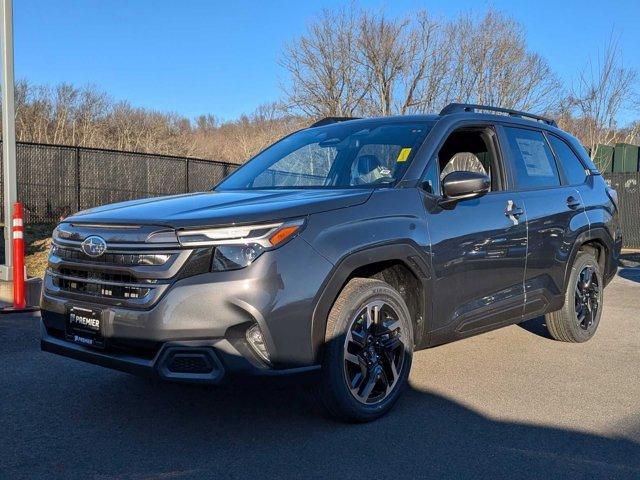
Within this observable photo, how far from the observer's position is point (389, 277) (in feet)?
13.8

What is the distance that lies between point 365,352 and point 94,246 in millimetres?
1682

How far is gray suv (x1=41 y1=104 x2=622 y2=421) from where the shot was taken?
127 inches

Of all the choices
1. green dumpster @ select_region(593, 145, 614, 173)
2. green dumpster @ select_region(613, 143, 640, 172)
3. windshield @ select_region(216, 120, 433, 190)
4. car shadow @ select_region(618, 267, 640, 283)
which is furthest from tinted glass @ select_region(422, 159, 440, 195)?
green dumpster @ select_region(613, 143, 640, 172)

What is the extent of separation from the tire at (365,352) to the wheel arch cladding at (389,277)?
0.09 m

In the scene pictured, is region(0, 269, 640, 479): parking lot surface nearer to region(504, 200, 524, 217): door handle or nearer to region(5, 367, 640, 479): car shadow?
region(5, 367, 640, 479): car shadow

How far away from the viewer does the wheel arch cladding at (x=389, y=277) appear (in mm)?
3479

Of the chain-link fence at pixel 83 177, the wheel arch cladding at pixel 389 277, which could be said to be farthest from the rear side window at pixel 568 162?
the chain-link fence at pixel 83 177

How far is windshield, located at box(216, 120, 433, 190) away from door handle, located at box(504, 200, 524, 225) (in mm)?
892

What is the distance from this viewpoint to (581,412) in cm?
416

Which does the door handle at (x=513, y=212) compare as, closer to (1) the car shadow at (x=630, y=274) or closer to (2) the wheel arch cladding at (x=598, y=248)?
(2) the wheel arch cladding at (x=598, y=248)

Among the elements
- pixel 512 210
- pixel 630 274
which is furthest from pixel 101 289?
pixel 630 274

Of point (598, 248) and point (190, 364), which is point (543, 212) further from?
point (190, 364)

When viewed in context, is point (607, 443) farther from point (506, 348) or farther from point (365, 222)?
point (506, 348)

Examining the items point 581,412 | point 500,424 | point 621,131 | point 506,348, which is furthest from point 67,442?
point 621,131
